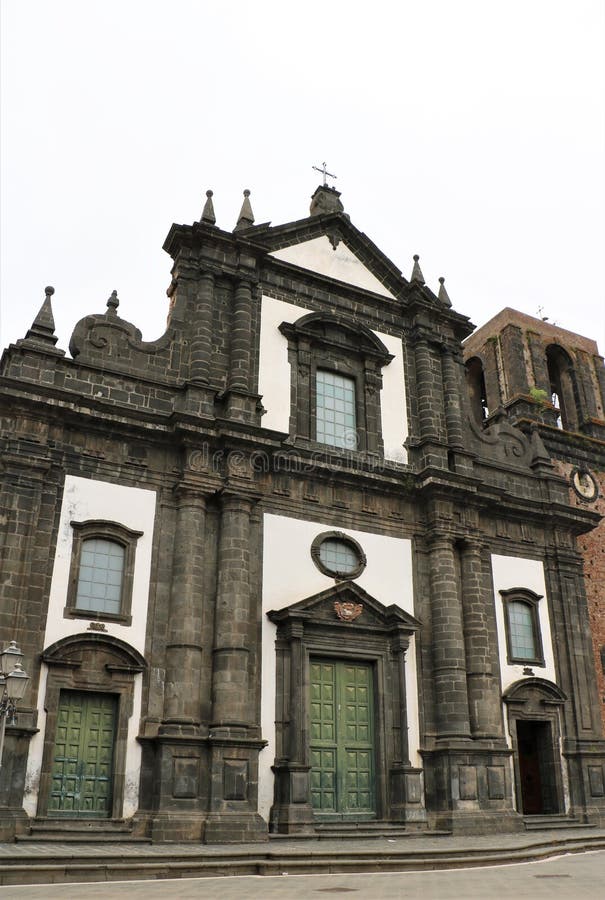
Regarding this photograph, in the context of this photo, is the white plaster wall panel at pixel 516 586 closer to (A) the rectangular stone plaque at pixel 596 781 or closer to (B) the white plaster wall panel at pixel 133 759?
(A) the rectangular stone plaque at pixel 596 781

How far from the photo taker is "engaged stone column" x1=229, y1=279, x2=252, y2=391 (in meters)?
18.7

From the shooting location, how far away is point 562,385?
2877cm

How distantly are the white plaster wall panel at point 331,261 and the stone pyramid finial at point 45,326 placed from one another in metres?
6.02

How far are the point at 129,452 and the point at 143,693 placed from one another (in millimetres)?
4790

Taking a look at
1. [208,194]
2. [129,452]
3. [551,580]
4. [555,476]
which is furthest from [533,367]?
[129,452]

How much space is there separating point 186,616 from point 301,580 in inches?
119

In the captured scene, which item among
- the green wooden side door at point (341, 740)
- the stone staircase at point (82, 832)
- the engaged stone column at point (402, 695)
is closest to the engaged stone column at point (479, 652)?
the engaged stone column at point (402, 695)

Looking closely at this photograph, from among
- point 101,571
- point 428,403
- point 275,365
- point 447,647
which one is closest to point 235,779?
point 101,571

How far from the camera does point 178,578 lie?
16359 mm

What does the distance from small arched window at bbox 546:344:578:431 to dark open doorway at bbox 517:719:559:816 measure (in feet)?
35.2

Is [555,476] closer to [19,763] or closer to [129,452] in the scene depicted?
[129,452]

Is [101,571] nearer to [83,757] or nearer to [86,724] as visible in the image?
[86,724]

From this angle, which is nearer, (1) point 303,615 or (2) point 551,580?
(1) point 303,615

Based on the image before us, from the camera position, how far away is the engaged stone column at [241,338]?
61.2ft
